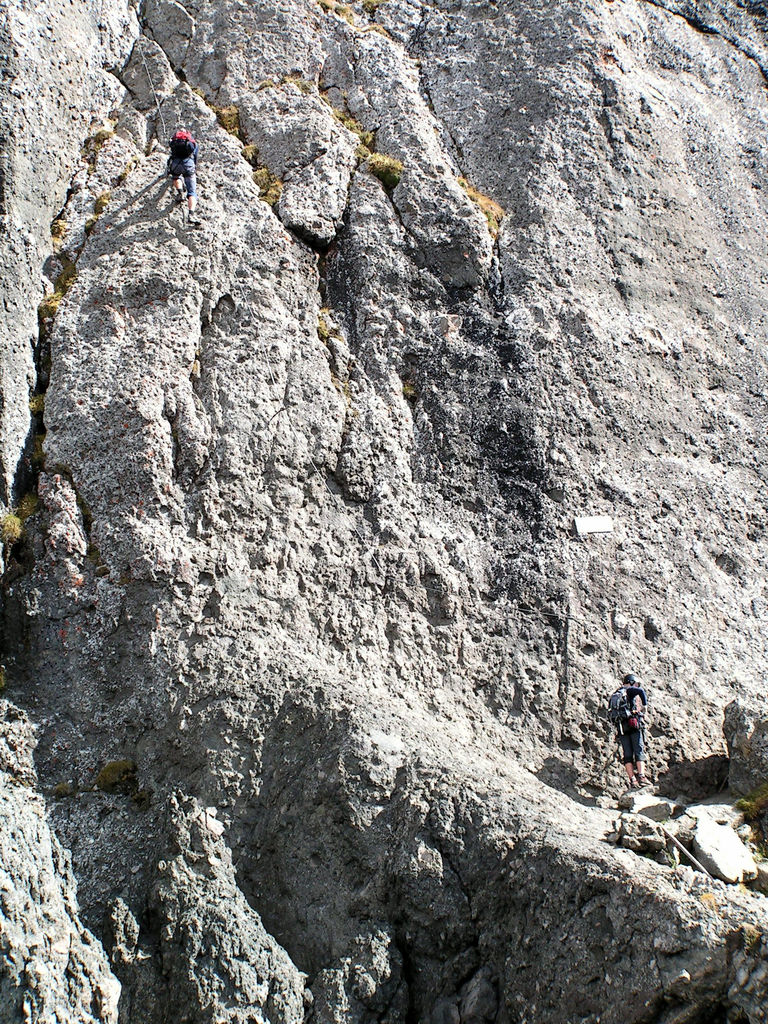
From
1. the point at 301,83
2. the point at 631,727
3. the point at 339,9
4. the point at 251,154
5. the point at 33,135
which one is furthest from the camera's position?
the point at 339,9

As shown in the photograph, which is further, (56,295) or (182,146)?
(182,146)

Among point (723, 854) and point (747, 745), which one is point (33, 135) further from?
point (723, 854)

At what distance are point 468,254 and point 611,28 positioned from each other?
916cm

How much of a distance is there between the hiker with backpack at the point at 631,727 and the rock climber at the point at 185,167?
1073cm

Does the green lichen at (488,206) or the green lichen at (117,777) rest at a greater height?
the green lichen at (488,206)

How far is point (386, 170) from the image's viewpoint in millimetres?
16719

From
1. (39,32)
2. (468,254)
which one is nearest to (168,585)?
A: (468,254)

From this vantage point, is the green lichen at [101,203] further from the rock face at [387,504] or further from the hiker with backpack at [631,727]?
the hiker with backpack at [631,727]

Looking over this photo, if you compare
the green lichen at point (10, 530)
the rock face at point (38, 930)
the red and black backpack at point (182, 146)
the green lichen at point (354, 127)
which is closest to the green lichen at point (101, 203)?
the red and black backpack at point (182, 146)

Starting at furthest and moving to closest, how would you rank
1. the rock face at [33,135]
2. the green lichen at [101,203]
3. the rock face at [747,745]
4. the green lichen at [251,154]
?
the green lichen at [251,154] → the green lichen at [101,203] → the rock face at [33,135] → the rock face at [747,745]

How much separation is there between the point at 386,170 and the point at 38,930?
1439cm

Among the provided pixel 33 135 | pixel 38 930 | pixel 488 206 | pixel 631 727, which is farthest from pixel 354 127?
pixel 38 930

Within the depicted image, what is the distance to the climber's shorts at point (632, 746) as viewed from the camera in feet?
37.3

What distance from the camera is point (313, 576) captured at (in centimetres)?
1208
